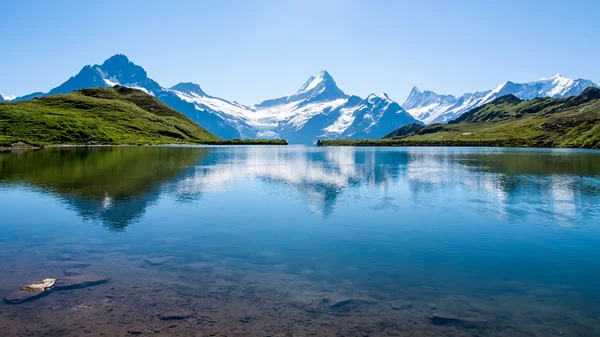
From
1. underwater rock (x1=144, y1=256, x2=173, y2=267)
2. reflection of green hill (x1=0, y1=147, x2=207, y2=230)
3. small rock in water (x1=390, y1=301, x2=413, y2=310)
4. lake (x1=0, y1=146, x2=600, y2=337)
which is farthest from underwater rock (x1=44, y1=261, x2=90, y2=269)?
small rock in water (x1=390, y1=301, x2=413, y2=310)

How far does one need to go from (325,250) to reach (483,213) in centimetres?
2351

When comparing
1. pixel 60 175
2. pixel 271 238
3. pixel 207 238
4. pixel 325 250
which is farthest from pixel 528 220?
pixel 60 175

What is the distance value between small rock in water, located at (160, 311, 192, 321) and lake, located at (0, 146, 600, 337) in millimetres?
53

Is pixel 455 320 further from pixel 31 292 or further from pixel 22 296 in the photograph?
pixel 22 296

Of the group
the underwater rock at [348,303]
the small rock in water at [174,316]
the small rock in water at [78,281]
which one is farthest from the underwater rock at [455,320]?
the small rock in water at [78,281]

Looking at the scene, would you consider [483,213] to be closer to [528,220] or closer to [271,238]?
[528,220]

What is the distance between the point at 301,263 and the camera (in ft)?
85.1

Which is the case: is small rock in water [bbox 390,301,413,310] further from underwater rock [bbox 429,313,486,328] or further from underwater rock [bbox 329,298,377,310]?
underwater rock [bbox 429,313,486,328]

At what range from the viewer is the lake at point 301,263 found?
17.6 meters

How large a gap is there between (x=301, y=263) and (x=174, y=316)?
32.5 ft

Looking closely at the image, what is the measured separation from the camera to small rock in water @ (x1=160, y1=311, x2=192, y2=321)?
17.6 m

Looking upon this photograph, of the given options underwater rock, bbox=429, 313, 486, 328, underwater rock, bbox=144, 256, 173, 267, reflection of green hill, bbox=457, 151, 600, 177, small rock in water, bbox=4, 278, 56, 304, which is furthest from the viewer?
reflection of green hill, bbox=457, 151, 600, 177

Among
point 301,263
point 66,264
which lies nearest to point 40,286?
point 66,264

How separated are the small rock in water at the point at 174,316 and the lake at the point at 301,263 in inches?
2.1
